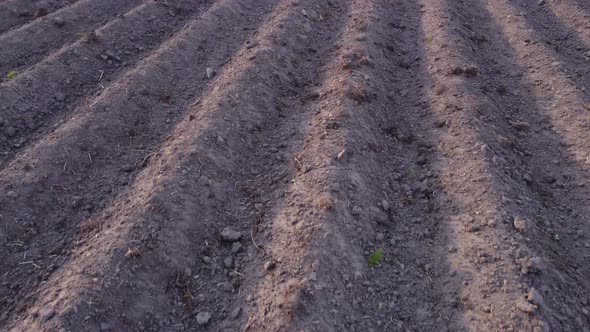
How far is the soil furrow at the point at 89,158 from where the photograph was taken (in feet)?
18.6

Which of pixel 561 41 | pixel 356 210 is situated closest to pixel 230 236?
pixel 356 210

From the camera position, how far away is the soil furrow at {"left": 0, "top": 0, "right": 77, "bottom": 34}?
10.4 metres

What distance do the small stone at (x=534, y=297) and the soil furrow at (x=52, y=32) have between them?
811 centimetres

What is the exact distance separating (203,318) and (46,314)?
1429 mm

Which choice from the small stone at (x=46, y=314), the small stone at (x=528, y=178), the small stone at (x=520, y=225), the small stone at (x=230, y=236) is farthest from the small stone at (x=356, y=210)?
the small stone at (x=46, y=314)

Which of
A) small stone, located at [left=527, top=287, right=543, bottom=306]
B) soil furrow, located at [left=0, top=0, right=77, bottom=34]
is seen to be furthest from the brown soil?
soil furrow, located at [left=0, top=0, right=77, bottom=34]

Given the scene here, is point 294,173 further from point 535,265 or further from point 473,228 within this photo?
point 535,265

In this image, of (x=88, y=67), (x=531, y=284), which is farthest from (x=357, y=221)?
(x=88, y=67)

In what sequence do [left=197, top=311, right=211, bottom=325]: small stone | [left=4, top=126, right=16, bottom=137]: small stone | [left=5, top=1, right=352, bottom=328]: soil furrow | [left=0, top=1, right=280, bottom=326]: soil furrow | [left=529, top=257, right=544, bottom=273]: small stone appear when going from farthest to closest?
[left=4, top=126, right=16, bottom=137]: small stone < [left=0, top=1, right=280, bottom=326]: soil furrow < [left=5, top=1, right=352, bottom=328]: soil furrow < [left=529, top=257, right=544, bottom=273]: small stone < [left=197, top=311, right=211, bottom=325]: small stone

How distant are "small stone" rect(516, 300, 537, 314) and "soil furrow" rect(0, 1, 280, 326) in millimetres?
4472

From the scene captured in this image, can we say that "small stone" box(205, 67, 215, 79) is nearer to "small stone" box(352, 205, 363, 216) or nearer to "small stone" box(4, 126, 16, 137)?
Result: "small stone" box(4, 126, 16, 137)

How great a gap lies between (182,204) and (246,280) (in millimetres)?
1249

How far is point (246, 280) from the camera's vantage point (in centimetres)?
523

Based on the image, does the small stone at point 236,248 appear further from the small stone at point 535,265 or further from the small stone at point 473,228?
the small stone at point 535,265
